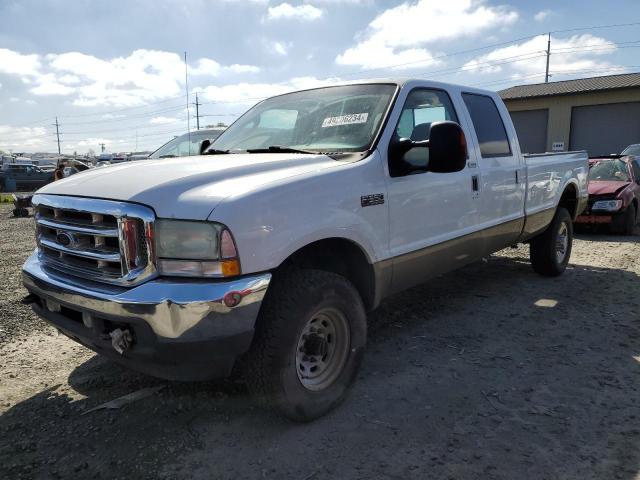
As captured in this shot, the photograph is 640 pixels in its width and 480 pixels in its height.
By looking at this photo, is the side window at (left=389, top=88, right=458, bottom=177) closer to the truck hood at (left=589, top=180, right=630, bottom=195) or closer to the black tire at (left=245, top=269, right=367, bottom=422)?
the black tire at (left=245, top=269, right=367, bottom=422)

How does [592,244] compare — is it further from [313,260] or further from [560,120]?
[560,120]

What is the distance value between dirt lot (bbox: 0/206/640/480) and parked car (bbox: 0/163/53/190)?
23982 millimetres

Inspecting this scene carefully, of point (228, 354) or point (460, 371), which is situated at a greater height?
point (228, 354)

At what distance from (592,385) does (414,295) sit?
2266 mm

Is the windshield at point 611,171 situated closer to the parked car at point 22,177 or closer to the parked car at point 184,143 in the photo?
the parked car at point 184,143

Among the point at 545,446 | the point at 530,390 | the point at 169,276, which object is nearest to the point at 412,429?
the point at 545,446

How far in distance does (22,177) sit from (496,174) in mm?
27004

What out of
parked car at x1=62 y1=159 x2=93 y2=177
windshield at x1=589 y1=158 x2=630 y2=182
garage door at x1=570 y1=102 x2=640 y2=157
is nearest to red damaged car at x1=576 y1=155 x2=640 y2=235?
windshield at x1=589 y1=158 x2=630 y2=182

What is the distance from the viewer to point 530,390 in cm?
327

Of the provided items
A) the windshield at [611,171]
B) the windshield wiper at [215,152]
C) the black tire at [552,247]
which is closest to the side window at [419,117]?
the windshield wiper at [215,152]

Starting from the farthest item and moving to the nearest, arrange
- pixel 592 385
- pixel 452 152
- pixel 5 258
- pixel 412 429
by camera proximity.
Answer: pixel 5 258
pixel 592 385
pixel 452 152
pixel 412 429

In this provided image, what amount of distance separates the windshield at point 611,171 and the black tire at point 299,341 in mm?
9158

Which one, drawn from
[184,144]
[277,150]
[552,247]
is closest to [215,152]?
[277,150]

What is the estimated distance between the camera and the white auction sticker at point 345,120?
351cm
